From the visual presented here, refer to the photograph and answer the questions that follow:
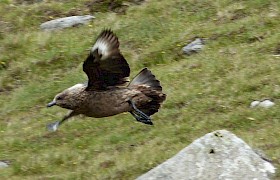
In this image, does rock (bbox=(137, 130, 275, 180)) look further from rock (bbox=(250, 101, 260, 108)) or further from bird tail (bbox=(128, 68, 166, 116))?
rock (bbox=(250, 101, 260, 108))

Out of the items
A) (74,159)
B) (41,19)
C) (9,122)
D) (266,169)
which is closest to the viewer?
(266,169)

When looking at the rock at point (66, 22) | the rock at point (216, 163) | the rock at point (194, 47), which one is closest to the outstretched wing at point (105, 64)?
the rock at point (216, 163)

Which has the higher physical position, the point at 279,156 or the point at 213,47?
the point at 279,156

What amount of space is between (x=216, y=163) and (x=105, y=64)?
1812mm

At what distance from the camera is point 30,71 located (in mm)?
13117

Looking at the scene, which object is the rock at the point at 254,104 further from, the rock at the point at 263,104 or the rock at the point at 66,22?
the rock at the point at 66,22

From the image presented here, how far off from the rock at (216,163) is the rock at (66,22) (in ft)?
26.1

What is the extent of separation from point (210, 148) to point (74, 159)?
2598mm

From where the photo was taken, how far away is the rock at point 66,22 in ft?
47.8

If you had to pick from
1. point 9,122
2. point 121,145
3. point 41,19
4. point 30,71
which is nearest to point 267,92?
point 121,145

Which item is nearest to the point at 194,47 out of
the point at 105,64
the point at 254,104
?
the point at 254,104

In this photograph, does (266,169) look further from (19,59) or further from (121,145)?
(19,59)

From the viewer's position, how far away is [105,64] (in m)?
7.79

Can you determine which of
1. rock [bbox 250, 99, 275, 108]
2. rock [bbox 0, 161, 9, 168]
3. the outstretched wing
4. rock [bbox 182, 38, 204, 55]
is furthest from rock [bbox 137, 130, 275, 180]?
rock [bbox 182, 38, 204, 55]
